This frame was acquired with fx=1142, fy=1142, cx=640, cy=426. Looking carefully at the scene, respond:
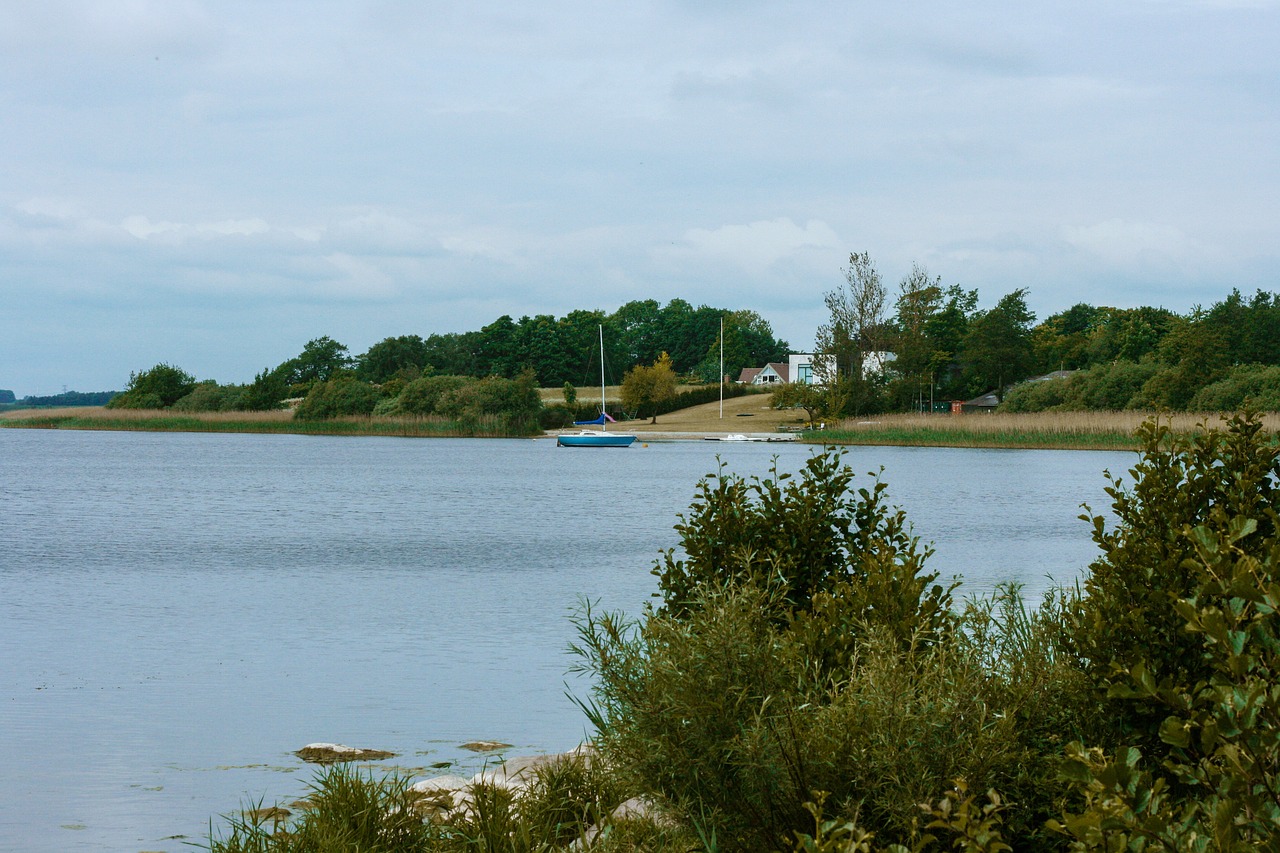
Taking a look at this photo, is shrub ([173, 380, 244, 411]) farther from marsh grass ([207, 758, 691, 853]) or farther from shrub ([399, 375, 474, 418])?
marsh grass ([207, 758, 691, 853])

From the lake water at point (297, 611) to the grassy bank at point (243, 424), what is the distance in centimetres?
3879

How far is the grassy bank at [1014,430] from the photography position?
5172cm

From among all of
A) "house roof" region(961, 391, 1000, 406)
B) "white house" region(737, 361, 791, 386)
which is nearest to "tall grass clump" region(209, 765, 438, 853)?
"house roof" region(961, 391, 1000, 406)

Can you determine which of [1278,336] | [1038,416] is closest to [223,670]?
[1038,416]

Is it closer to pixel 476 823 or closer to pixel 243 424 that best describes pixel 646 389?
pixel 243 424

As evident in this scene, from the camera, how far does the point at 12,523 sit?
27.6m

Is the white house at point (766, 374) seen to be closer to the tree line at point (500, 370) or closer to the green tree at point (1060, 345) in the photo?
the tree line at point (500, 370)

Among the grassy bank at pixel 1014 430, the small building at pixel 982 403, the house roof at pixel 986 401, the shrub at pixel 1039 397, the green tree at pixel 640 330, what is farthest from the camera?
the green tree at pixel 640 330

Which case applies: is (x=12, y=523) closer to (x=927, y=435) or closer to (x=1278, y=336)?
(x=927, y=435)

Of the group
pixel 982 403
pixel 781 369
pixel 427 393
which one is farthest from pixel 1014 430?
pixel 781 369

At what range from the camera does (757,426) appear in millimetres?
87188

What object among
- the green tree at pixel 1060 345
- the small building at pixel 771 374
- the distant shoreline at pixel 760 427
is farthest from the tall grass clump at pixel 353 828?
the small building at pixel 771 374

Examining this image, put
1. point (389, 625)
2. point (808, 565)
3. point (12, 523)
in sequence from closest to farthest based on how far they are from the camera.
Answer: point (808, 565), point (389, 625), point (12, 523)

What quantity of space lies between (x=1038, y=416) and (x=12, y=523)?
1797 inches
